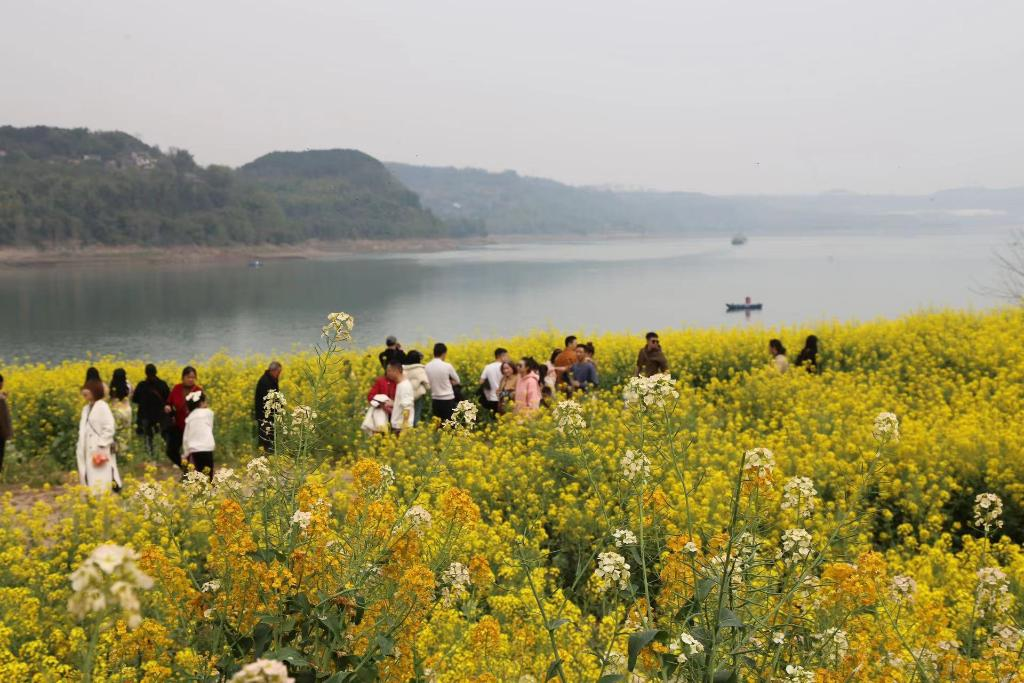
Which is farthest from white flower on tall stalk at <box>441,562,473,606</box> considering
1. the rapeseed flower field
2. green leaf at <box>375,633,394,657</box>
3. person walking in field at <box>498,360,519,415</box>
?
person walking in field at <box>498,360,519,415</box>

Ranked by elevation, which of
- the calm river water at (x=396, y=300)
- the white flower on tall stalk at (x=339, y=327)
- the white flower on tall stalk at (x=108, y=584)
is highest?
the white flower on tall stalk at (x=339, y=327)

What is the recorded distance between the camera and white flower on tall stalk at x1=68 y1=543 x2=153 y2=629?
157cm

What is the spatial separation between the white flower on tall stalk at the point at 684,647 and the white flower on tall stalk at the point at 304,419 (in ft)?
6.54

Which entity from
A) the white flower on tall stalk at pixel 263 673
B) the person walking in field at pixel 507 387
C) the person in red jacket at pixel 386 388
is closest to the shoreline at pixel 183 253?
the person in red jacket at pixel 386 388

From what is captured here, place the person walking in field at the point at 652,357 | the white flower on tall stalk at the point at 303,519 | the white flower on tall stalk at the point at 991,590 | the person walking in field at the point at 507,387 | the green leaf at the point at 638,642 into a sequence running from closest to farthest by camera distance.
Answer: the green leaf at the point at 638,642
the white flower on tall stalk at the point at 303,519
the white flower on tall stalk at the point at 991,590
the person walking in field at the point at 507,387
the person walking in field at the point at 652,357

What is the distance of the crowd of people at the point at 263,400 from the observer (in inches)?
362

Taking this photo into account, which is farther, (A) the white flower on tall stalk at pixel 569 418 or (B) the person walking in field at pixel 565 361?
(B) the person walking in field at pixel 565 361

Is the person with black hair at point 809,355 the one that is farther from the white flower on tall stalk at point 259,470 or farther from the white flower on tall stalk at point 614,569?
the white flower on tall stalk at point 259,470

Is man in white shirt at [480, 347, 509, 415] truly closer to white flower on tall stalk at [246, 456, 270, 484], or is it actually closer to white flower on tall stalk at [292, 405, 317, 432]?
white flower on tall stalk at [292, 405, 317, 432]

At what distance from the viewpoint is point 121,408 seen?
10.7 metres

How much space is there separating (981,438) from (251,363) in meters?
12.2

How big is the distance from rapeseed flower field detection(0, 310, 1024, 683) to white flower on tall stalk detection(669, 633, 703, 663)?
0.01 meters

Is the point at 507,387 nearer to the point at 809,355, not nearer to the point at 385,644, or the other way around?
the point at 809,355

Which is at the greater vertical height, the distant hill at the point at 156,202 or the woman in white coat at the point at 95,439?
the distant hill at the point at 156,202
